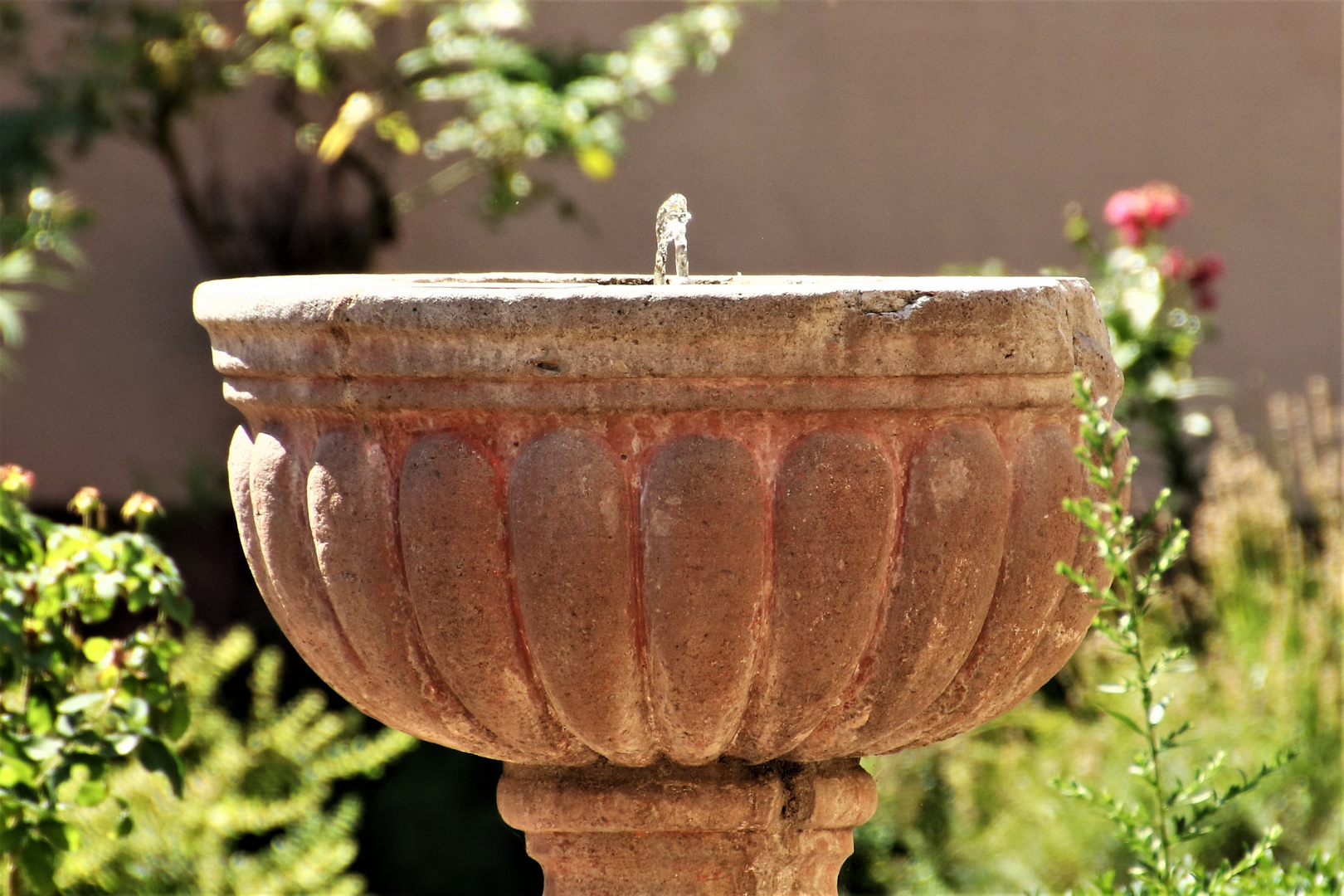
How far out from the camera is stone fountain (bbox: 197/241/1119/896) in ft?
4.95

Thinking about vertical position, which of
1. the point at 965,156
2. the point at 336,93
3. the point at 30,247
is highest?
the point at 336,93

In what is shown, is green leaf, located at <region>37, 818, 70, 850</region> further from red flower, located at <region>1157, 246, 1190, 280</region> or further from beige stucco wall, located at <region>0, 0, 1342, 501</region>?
red flower, located at <region>1157, 246, 1190, 280</region>

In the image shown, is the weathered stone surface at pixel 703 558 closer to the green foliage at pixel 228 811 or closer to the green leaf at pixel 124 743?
the green leaf at pixel 124 743

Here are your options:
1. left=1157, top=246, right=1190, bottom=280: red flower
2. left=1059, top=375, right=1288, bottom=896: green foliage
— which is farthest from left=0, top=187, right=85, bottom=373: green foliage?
left=1157, top=246, right=1190, bottom=280: red flower

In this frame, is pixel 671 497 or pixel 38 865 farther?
pixel 38 865

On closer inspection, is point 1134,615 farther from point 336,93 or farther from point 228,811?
point 336,93

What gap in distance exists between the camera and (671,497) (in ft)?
4.97

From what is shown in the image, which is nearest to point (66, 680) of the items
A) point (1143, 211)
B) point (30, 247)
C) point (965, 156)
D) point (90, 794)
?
point (90, 794)

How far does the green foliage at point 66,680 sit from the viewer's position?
188 centimetres

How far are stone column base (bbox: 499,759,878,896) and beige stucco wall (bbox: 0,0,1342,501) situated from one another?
11.9 ft

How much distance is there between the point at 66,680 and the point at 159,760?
0.26m

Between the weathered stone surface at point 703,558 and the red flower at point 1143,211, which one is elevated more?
the red flower at point 1143,211

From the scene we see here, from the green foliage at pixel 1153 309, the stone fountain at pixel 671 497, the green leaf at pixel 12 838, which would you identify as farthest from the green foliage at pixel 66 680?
the green foliage at pixel 1153 309

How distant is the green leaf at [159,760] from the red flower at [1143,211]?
11.3 feet
